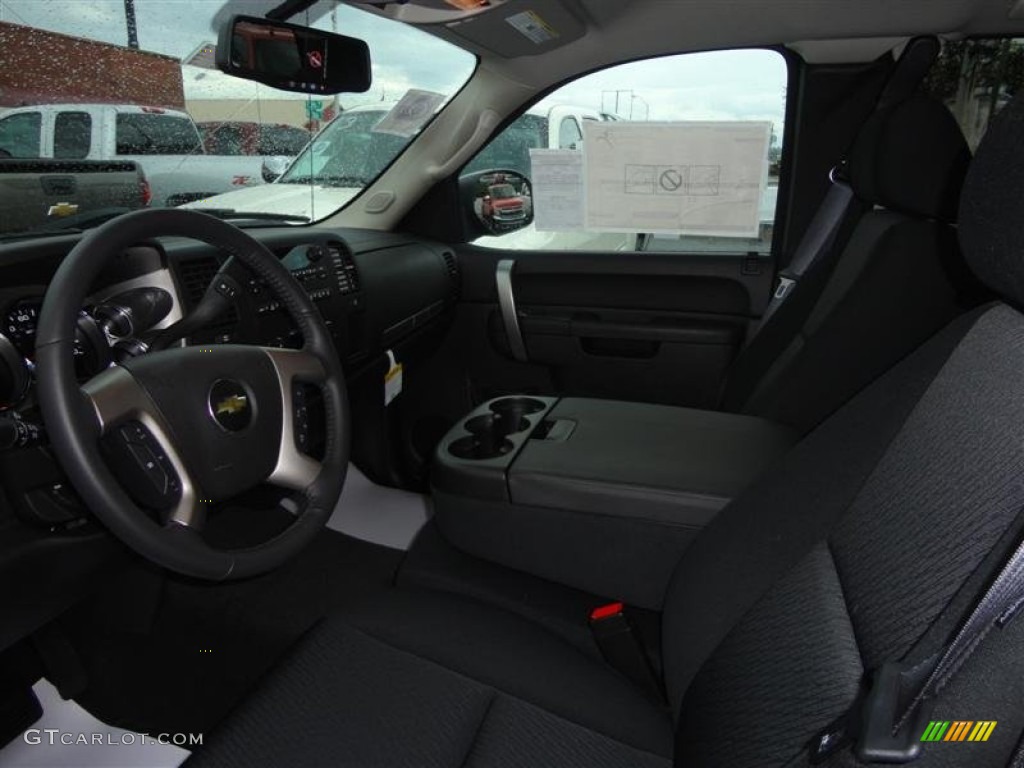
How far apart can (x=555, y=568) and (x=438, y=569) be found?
24cm

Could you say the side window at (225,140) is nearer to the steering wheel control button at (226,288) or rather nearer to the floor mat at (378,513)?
the steering wheel control button at (226,288)

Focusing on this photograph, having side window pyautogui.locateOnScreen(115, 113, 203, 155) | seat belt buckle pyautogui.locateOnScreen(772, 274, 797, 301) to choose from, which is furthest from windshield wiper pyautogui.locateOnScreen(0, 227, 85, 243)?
seat belt buckle pyautogui.locateOnScreen(772, 274, 797, 301)

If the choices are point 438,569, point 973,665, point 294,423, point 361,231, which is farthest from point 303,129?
point 973,665

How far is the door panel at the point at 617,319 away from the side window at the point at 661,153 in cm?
8

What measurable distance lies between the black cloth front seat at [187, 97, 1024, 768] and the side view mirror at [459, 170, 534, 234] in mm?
1404

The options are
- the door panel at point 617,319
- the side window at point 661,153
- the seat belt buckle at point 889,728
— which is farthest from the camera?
the door panel at point 617,319

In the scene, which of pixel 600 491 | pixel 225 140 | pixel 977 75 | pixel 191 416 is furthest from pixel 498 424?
pixel 977 75

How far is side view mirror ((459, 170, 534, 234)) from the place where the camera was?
2236 mm

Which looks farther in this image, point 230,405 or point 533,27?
point 533,27

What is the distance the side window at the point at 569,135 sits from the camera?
80.1 inches

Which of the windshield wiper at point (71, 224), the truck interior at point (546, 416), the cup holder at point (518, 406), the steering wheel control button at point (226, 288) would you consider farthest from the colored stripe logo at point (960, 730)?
the windshield wiper at point (71, 224)

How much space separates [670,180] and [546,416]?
0.82 m

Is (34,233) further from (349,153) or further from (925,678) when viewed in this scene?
(925,678)

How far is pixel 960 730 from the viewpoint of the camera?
515 millimetres
